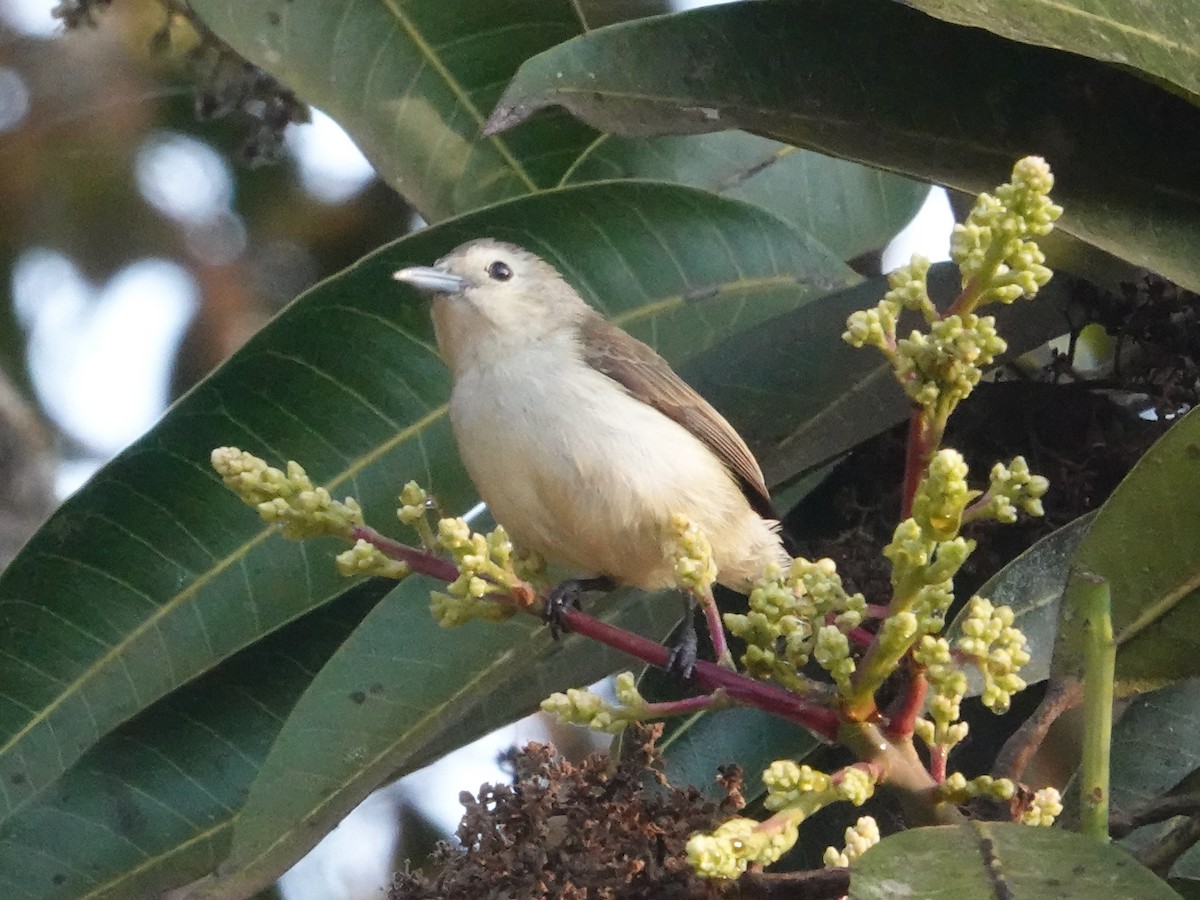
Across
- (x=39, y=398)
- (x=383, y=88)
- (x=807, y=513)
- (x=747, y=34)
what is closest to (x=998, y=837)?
(x=747, y=34)

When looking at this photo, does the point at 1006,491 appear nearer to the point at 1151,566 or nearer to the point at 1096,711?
the point at 1096,711

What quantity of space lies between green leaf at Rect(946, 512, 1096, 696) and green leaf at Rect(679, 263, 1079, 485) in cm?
33

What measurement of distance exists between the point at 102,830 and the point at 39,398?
2675 millimetres

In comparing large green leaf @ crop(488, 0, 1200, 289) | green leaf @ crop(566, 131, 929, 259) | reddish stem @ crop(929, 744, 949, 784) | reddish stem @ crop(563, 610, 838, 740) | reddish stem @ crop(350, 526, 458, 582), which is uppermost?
green leaf @ crop(566, 131, 929, 259)

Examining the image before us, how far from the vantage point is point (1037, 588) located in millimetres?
2029

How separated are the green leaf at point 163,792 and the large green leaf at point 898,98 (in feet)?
3.22

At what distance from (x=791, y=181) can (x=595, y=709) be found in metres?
1.71

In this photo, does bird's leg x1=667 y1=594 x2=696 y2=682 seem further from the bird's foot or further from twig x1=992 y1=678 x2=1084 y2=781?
twig x1=992 y1=678 x2=1084 y2=781

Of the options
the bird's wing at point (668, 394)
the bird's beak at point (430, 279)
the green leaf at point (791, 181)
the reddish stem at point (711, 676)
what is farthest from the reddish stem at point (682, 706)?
the green leaf at point (791, 181)

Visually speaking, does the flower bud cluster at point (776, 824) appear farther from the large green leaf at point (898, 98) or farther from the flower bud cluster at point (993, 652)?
the large green leaf at point (898, 98)

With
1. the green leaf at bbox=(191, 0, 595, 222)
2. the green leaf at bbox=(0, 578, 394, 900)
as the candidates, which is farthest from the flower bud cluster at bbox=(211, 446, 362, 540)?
the green leaf at bbox=(191, 0, 595, 222)

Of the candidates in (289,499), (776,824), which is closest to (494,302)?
(289,499)

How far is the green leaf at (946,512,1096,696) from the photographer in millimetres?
2012

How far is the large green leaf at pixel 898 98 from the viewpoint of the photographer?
195 cm
